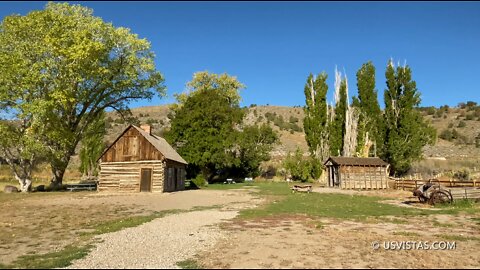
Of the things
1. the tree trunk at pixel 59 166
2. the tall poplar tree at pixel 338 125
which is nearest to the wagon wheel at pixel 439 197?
the tall poplar tree at pixel 338 125

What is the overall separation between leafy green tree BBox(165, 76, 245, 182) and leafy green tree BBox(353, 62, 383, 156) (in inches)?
715

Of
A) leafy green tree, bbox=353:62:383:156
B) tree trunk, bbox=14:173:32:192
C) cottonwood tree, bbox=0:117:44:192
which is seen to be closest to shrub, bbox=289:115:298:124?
leafy green tree, bbox=353:62:383:156

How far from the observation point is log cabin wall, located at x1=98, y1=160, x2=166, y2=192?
120ft

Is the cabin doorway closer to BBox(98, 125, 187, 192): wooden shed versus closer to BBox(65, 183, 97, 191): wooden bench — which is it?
BBox(98, 125, 187, 192): wooden shed

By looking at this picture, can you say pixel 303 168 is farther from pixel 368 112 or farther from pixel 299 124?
pixel 299 124

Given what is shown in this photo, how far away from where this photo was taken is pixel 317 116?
57.7 metres

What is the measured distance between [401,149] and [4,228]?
4641 cm

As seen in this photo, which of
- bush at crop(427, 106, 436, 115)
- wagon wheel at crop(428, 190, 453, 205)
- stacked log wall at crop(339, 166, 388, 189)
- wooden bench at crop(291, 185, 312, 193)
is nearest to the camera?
wagon wheel at crop(428, 190, 453, 205)

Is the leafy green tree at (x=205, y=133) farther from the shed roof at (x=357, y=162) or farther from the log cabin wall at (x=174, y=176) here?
the shed roof at (x=357, y=162)

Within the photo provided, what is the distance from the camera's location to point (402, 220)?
674 inches

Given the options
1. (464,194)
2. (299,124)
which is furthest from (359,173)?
(299,124)

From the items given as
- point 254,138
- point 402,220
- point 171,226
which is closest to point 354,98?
point 254,138

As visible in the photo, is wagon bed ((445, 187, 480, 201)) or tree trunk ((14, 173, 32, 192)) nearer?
wagon bed ((445, 187, 480, 201))

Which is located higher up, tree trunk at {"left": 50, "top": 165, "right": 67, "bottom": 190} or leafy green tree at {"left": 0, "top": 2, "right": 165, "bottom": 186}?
leafy green tree at {"left": 0, "top": 2, "right": 165, "bottom": 186}
